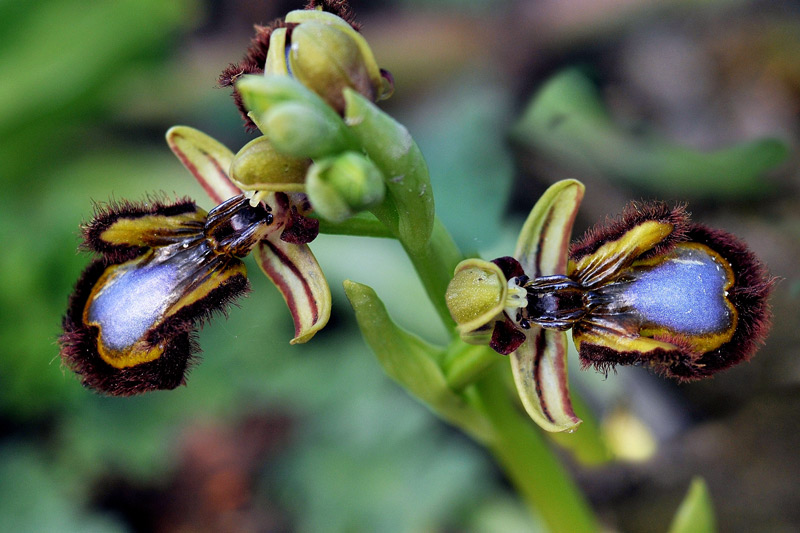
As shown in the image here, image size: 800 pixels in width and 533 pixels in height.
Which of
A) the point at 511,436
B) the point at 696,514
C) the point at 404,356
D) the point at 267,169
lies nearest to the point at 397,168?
the point at 267,169

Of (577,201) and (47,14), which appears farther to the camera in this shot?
(47,14)

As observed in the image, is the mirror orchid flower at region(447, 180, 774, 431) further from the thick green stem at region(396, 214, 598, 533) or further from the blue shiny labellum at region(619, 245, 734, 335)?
the thick green stem at region(396, 214, 598, 533)

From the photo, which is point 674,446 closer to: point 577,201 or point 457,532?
point 457,532

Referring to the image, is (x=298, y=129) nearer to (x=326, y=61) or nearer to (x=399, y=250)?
(x=326, y=61)

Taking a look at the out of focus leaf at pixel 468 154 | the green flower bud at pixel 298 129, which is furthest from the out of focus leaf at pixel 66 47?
the green flower bud at pixel 298 129

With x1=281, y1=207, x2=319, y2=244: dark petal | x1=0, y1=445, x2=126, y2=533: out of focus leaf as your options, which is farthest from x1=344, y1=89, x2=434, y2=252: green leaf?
x1=0, y1=445, x2=126, y2=533: out of focus leaf

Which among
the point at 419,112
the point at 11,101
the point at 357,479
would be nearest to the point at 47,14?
the point at 11,101
